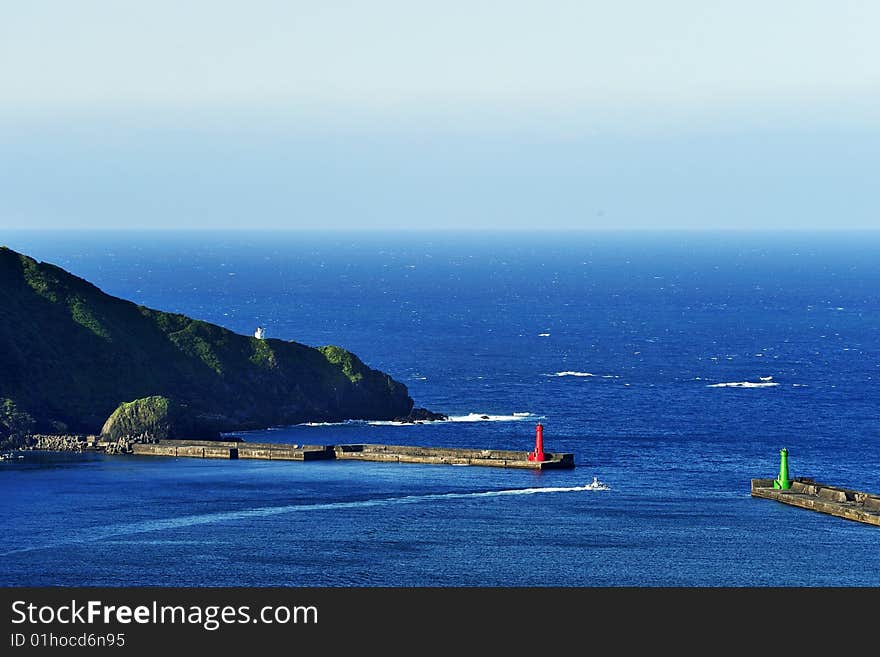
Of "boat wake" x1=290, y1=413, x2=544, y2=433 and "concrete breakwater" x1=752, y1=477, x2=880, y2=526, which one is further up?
"boat wake" x1=290, y1=413, x2=544, y2=433

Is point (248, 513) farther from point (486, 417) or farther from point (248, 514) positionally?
point (486, 417)

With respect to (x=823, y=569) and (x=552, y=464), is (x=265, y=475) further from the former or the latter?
(x=823, y=569)

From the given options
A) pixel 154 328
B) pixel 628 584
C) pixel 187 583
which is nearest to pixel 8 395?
pixel 154 328

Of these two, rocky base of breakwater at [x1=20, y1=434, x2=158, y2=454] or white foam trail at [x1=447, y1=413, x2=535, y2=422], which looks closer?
rocky base of breakwater at [x1=20, y1=434, x2=158, y2=454]

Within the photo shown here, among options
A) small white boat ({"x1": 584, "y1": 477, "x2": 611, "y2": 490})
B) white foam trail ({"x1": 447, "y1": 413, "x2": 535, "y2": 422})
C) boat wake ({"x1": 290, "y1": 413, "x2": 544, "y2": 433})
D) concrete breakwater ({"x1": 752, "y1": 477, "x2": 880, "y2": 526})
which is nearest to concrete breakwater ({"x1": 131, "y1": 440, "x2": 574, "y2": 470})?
small white boat ({"x1": 584, "y1": 477, "x2": 611, "y2": 490})

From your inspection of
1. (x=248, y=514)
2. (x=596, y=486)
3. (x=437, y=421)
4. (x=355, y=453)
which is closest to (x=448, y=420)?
(x=437, y=421)

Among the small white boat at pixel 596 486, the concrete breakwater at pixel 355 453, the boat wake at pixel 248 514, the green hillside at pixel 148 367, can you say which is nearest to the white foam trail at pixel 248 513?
the boat wake at pixel 248 514

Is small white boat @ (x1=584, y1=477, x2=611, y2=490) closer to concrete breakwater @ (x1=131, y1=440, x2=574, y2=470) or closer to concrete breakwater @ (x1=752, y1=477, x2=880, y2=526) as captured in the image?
concrete breakwater @ (x1=131, y1=440, x2=574, y2=470)
